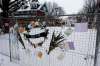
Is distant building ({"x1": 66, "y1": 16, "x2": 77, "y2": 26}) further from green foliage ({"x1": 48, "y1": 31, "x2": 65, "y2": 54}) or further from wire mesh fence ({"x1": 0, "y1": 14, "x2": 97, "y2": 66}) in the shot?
green foliage ({"x1": 48, "y1": 31, "x2": 65, "y2": 54})

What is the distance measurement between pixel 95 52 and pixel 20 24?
5.90 ft

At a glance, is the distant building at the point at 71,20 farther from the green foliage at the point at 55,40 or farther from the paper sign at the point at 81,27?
the green foliage at the point at 55,40

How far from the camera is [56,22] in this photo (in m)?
2.94

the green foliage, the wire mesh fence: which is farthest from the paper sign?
the green foliage

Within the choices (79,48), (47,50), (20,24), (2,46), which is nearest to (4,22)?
(2,46)

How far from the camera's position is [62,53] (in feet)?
9.87

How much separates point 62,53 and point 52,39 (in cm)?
28

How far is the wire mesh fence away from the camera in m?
2.59

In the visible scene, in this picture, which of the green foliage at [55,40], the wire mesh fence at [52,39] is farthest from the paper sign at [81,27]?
the green foliage at [55,40]

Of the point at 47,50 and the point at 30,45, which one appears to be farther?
the point at 30,45

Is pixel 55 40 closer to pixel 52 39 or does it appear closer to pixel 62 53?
pixel 52 39

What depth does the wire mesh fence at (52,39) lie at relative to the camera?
2.59 meters

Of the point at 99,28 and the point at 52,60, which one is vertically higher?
the point at 99,28

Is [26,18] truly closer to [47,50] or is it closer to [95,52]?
[47,50]
